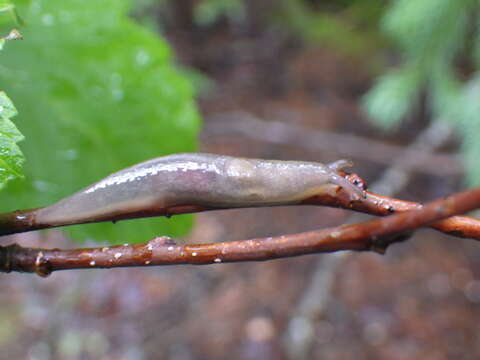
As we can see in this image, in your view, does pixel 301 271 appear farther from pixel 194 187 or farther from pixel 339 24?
pixel 339 24

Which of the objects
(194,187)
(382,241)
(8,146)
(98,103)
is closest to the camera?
(382,241)

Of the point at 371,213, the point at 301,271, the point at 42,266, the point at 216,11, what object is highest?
the point at 216,11

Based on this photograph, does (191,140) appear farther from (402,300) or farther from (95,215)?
(402,300)

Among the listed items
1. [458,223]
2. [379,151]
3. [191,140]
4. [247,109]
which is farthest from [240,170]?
[247,109]

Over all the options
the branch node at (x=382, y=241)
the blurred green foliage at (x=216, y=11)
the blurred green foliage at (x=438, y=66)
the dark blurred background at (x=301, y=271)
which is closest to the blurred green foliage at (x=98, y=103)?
the branch node at (x=382, y=241)

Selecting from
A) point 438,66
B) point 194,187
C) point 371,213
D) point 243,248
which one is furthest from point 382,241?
point 438,66

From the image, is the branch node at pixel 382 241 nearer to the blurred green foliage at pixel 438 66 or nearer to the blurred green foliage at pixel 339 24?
the blurred green foliage at pixel 438 66

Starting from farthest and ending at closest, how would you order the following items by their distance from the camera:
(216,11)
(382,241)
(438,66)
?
1. (216,11)
2. (438,66)
3. (382,241)
